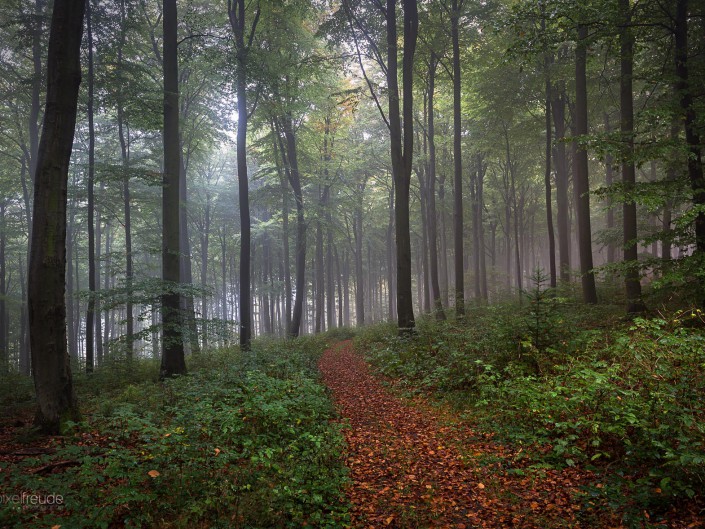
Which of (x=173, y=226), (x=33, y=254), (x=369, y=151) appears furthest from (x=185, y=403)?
(x=369, y=151)

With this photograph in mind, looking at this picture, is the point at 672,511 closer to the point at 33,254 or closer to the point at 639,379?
the point at 639,379

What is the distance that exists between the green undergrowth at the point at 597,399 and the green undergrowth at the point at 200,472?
9.00 ft

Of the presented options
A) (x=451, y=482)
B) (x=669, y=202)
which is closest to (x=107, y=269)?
(x=451, y=482)

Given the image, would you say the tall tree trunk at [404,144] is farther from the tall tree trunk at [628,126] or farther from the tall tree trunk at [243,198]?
the tall tree trunk at [628,126]

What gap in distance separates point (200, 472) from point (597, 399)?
5.20 m

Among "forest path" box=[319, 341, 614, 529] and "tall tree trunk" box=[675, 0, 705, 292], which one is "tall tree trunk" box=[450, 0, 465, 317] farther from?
"forest path" box=[319, 341, 614, 529]

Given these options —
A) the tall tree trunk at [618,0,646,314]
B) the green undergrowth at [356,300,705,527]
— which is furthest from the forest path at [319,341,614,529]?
the tall tree trunk at [618,0,646,314]

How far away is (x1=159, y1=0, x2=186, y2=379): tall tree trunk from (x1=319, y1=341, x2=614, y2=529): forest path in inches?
246

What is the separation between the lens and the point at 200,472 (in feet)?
13.2

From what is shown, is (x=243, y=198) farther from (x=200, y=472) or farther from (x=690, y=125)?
(x=690, y=125)

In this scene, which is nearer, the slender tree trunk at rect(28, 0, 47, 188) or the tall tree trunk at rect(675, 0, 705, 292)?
the tall tree trunk at rect(675, 0, 705, 292)

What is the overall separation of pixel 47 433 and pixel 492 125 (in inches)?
840

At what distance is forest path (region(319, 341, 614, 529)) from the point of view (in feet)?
12.0

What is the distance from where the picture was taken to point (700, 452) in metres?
3.58
